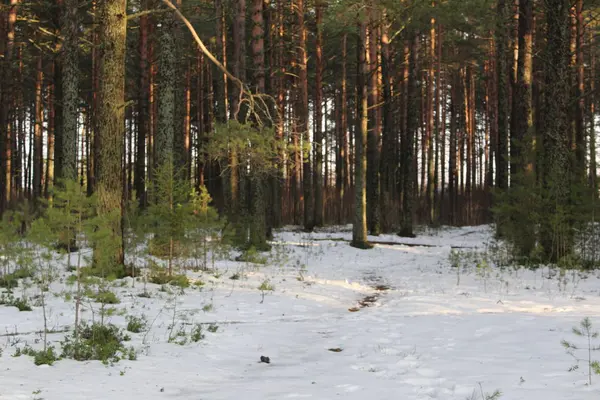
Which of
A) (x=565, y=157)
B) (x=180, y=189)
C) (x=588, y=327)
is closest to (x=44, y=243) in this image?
(x=180, y=189)

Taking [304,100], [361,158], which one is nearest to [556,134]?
[361,158]

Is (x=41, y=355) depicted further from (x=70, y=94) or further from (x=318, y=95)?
(x=318, y=95)

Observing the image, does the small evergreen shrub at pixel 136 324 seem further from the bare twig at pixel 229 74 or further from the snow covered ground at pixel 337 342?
the bare twig at pixel 229 74

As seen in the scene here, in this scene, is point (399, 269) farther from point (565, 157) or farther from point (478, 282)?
point (565, 157)

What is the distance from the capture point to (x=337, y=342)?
6.39 meters

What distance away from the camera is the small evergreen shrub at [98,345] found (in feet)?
17.6

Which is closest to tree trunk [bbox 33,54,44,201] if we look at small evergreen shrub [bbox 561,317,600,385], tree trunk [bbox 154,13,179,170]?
tree trunk [bbox 154,13,179,170]

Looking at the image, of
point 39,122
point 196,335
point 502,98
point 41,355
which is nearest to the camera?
point 41,355

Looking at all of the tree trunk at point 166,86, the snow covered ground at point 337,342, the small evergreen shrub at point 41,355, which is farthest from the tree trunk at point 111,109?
the small evergreen shrub at point 41,355

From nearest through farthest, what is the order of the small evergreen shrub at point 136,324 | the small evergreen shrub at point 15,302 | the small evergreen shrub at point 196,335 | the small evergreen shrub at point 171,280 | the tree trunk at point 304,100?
the small evergreen shrub at point 196,335, the small evergreen shrub at point 136,324, the small evergreen shrub at point 15,302, the small evergreen shrub at point 171,280, the tree trunk at point 304,100

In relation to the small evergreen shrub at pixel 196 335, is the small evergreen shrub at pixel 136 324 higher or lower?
higher

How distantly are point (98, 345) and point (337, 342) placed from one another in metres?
2.86

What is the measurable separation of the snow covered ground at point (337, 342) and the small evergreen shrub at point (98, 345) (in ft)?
0.43

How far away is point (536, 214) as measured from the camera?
39.8 ft
